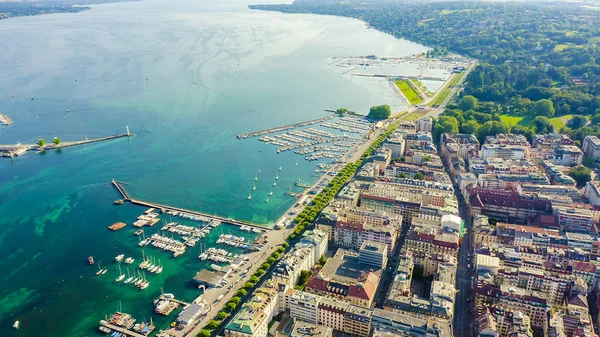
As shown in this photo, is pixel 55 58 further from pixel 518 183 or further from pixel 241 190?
pixel 518 183

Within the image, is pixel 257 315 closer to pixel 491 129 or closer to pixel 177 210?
pixel 177 210

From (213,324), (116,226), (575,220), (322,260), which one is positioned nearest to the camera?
(213,324)

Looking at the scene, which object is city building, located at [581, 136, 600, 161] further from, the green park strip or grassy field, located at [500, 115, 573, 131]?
the green park strip

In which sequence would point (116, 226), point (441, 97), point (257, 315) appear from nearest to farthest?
point (257, 315)
point (116, 226)
point (441, 97)

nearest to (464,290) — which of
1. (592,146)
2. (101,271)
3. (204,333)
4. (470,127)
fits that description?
(204,333)

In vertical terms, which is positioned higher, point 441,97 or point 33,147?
point 441,97

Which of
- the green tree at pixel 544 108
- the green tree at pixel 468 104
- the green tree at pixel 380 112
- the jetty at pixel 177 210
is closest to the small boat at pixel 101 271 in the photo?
the jetty at pixel 177 210
